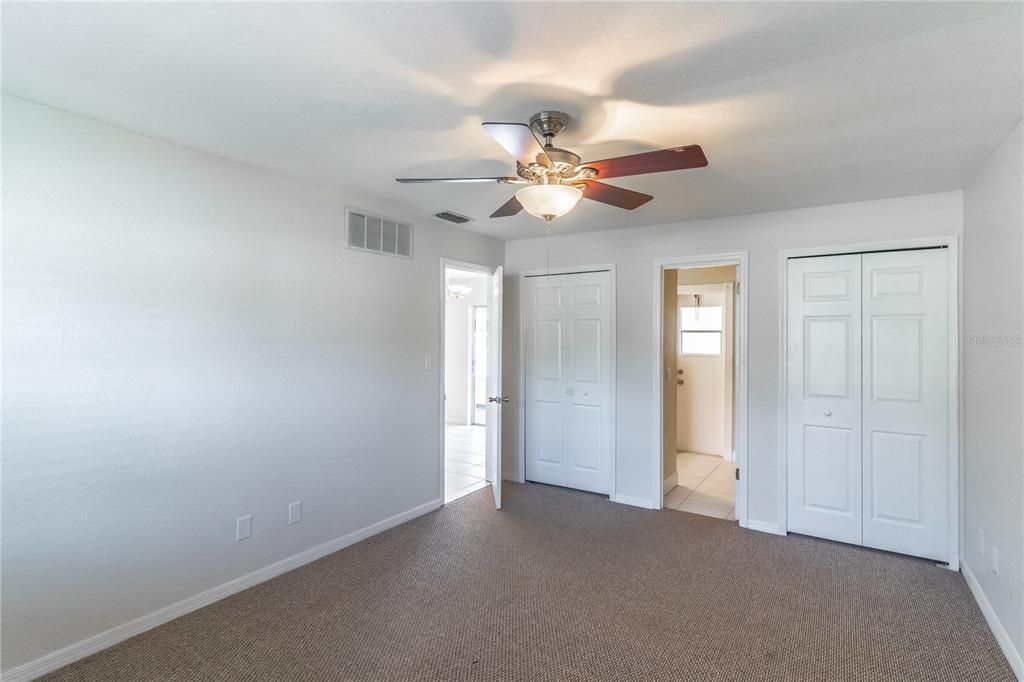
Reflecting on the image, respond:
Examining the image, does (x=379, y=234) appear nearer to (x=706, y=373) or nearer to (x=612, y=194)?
(x=612, y=194)

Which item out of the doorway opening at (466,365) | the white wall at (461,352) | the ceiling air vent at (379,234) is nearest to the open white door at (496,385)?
the ceiling air vent at (379,234)

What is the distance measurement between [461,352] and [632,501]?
4.34 m

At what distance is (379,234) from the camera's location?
372cm

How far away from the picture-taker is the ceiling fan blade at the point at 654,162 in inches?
73.5

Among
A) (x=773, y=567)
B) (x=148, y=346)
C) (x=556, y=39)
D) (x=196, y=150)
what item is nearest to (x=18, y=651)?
(x=148, y=346)

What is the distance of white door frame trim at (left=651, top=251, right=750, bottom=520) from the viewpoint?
3953 mm

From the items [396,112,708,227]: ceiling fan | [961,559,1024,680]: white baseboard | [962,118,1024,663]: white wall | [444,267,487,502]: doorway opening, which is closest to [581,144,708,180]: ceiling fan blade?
[396,112,708,227]: ceiling fan

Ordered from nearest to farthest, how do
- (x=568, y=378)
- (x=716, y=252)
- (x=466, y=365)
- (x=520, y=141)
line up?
(x=520, y=141), (x=716, y=252), (x=568, y=378), (x=466, y=365)

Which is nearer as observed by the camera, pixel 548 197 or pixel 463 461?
pixel 548 197

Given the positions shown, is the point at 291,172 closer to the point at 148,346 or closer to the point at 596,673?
the point at 148,346

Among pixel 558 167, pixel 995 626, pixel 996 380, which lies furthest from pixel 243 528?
pixel 996 380

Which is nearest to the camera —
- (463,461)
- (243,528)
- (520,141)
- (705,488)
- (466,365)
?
(520,141)

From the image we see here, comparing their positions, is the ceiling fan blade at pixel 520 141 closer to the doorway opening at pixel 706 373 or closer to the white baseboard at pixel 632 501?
the white baseboard at pixel 632 501

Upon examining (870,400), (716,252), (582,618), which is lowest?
(582,618)
